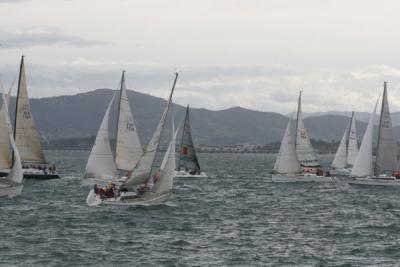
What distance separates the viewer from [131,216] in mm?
48219

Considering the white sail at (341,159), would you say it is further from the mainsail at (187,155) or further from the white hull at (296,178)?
the mainsail at (187,155)

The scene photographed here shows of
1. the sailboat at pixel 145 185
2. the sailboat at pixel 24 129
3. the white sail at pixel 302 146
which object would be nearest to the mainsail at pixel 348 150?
the white sail at pixel 302 146

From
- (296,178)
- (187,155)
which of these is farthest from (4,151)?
(296,178)

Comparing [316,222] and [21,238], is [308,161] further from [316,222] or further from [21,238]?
[21,238]

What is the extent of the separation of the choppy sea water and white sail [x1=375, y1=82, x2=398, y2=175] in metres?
9.37

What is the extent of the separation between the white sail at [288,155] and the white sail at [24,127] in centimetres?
2576

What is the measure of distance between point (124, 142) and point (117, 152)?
1.05 meters

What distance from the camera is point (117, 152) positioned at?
65.0 metres

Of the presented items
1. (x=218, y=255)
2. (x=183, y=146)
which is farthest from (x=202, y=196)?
(x=218, y=255)

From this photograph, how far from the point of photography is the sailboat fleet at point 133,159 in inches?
2064

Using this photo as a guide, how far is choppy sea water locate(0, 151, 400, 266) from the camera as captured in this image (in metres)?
34.1

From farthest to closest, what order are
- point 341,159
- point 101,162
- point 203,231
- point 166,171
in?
point 341,159 → point 101,162 → point 166,171 → point 203,231

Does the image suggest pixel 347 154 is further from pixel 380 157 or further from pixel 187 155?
pixel 380 157

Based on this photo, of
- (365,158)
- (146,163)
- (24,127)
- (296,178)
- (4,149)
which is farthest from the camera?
(296,178)
